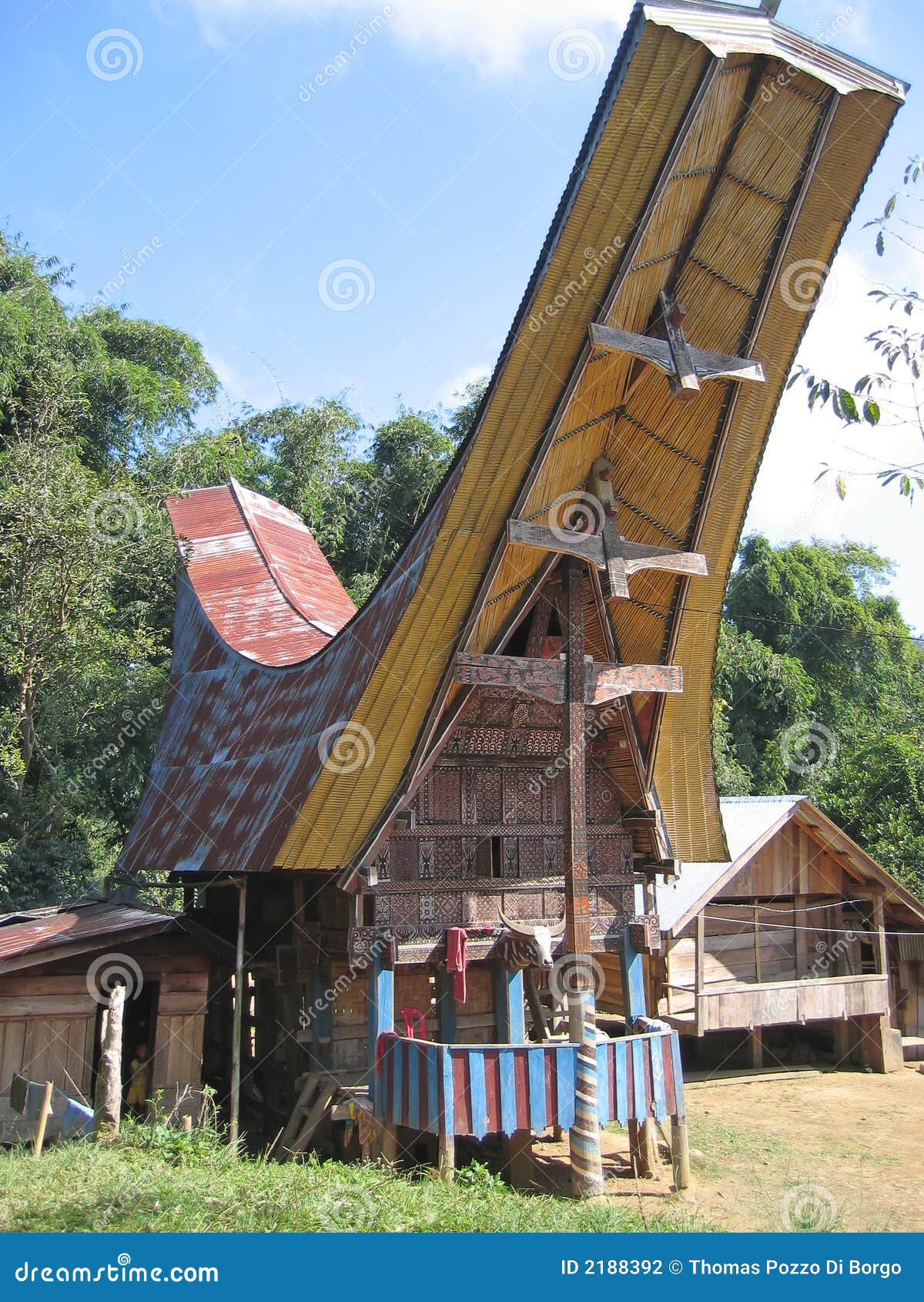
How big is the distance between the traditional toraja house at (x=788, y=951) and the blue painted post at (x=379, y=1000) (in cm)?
573

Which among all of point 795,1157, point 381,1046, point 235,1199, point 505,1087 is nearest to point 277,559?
point 381,1046

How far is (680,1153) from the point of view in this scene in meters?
9.64

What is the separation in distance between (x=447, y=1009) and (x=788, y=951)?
8778 mm

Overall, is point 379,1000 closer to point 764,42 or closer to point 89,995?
point 89,995

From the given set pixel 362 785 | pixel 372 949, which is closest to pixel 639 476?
pixel 362 785

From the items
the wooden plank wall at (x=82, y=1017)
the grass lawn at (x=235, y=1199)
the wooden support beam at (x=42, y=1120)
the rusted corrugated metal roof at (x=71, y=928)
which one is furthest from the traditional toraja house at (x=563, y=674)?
the wooden support beam at (x=42, y=1120)

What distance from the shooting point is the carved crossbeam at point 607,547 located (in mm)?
9016

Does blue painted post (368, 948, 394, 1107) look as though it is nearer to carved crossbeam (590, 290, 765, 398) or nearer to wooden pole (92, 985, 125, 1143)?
wooden pole (92, 985, 125, 1143)

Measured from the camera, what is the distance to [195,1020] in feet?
35.9

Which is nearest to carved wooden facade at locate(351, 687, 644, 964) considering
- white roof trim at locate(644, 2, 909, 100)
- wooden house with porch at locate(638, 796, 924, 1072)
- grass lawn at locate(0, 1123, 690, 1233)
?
grass lawn at locate(0, 1123, 690, 1233)

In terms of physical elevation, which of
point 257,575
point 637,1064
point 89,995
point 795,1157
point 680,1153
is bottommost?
point 795,1157

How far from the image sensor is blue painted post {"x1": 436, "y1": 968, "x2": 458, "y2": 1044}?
1030 cm

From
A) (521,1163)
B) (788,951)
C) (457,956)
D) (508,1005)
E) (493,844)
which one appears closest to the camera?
(457,956)

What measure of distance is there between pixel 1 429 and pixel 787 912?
746 inches
